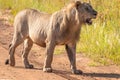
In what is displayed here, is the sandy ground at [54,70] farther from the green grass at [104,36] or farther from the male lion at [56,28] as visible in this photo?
the green grass at [104,36]

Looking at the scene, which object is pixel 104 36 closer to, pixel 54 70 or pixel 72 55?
pixel 72 55

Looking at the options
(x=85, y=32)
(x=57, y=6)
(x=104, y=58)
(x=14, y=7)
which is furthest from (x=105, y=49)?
(x=14, y=7)

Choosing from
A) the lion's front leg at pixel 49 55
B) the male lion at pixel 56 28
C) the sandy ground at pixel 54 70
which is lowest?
the sandy ground at pixel 54 70

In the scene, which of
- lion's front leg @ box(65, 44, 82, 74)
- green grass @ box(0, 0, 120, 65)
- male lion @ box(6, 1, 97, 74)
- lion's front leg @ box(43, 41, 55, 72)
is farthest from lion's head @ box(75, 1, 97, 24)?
green grass @ box(0, 0, 120, 65)

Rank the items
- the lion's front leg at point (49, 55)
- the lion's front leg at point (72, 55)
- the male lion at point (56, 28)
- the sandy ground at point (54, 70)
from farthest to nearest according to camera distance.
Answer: the lion's front leg at point (72, 55)
the lion's front leg at point (49, 55)
the male lion at point (56, 28)
the sandy ground at point (54, 70)

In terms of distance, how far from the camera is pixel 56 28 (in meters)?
9.46

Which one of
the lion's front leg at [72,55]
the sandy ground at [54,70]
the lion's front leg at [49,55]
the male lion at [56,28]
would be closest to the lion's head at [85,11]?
the male lion at [56,28]

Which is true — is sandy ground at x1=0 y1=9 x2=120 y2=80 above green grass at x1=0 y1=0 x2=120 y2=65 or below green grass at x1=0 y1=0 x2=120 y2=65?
below

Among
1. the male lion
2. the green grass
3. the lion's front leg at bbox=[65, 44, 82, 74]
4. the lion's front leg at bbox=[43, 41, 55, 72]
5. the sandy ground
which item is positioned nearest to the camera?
the sandy ground

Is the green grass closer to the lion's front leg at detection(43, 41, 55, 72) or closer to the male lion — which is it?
the male lion

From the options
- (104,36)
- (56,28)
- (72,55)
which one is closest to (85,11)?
(56,28)

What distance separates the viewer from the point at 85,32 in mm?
12227

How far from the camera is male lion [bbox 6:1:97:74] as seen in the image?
9305 mm

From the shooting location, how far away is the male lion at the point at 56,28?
9305 millimetres
